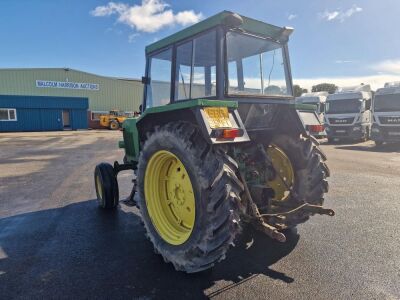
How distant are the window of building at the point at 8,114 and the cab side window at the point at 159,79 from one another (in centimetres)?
3274

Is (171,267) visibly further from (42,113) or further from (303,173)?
(42,113)

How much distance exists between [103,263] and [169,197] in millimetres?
1039

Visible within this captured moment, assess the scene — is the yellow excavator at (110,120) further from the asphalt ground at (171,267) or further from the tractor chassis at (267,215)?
the tractor chassis at (267,215)

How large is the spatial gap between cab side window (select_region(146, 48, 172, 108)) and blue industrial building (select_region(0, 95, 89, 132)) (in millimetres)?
32672

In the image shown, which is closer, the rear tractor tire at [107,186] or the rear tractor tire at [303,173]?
the rear tractor tire at [303,173]

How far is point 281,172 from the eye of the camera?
14.5 feet

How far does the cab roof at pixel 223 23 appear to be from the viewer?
3.43 meters

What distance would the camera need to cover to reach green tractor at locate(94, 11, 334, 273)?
9.70ft

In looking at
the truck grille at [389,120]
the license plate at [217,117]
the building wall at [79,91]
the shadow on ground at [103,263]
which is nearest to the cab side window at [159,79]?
the license plate at [217,117]

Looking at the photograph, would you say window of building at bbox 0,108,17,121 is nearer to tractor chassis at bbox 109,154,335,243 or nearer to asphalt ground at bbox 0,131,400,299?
asphalt ground at bbox 0,131,400,299

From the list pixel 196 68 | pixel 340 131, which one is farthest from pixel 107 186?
pixel 340 131

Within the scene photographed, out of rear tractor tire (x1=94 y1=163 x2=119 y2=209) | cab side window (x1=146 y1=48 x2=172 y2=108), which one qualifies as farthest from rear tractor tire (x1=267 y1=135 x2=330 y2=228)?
rear tractor tire (x1=94 y1=163 x2=119 y2=209)

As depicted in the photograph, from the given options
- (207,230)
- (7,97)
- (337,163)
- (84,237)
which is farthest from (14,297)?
(7,97)

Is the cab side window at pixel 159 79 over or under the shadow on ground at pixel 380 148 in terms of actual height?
over
